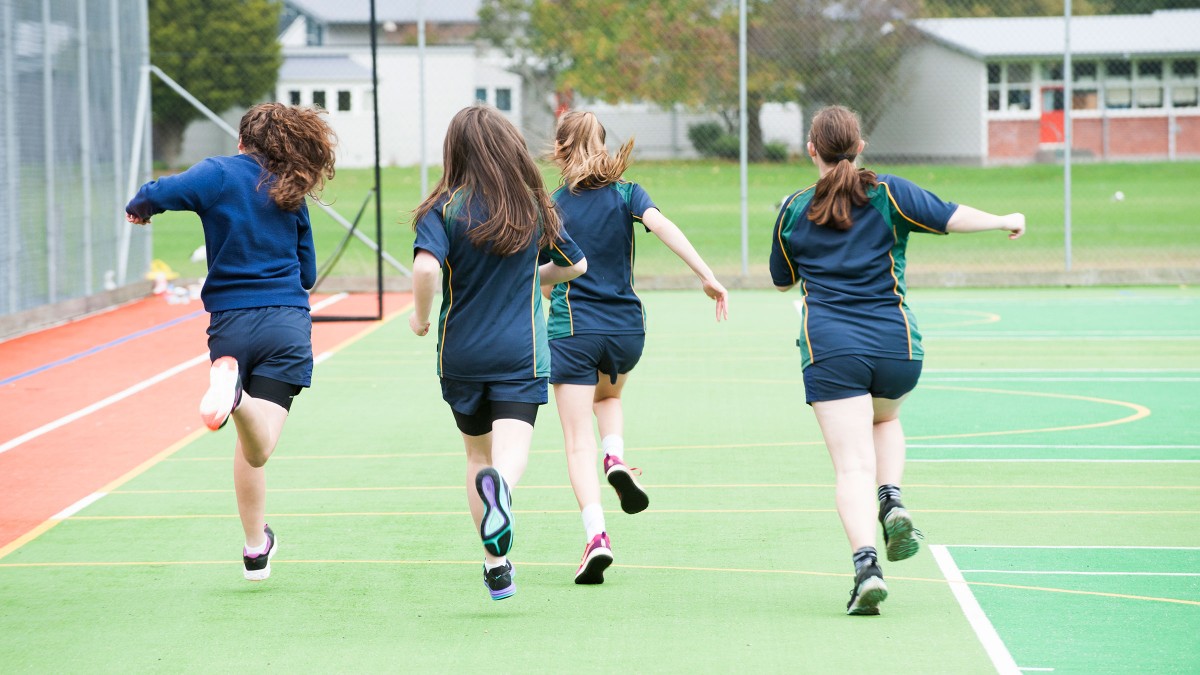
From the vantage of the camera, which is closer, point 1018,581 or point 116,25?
point 1018,581

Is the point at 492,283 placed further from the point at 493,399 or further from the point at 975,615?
the point at 975,615

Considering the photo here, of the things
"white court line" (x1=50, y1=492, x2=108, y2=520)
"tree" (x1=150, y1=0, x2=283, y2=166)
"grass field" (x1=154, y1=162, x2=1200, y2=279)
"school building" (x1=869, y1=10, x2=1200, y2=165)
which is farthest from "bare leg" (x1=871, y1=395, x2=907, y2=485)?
"school building" (x1=869, y1=10, x2=1200, y2=165)

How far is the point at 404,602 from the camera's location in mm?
5488

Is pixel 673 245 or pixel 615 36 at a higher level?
pixel 615 36

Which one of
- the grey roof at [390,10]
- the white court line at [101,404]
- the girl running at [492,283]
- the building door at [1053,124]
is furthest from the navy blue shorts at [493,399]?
the grey roof at [390,10]

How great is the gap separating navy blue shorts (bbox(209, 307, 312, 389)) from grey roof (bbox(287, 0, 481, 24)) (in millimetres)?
46627

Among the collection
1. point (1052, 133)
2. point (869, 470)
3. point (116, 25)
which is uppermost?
point (116, 25)

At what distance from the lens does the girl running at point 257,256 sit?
17.7ft

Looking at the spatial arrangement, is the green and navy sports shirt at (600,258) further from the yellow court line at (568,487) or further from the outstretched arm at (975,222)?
the yellow court line at (568,487)

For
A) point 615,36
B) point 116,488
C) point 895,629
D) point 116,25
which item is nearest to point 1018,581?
point 895,629

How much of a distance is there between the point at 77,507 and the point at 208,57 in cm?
1847

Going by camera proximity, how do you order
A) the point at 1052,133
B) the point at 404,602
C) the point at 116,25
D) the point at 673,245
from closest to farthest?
the point at 404,602 < the point at 673,245 < the point at 116,25 < the point at 1052,133

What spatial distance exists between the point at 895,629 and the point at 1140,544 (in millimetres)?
1696

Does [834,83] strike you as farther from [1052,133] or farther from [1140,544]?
[1140,544]
